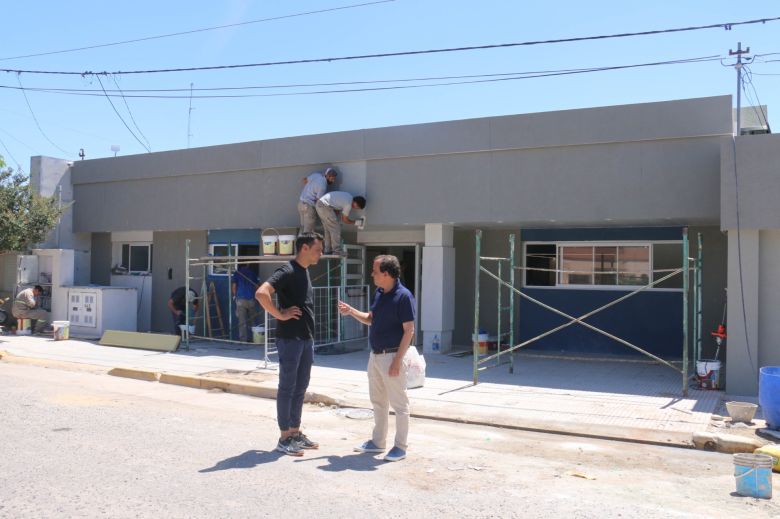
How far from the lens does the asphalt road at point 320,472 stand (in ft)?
16.5

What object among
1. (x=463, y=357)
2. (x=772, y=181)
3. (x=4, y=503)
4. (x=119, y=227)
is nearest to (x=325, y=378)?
(x=463, y=357)

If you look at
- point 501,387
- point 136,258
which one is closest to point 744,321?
point 501,387

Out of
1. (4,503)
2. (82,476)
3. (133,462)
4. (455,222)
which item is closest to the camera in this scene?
(4,503)

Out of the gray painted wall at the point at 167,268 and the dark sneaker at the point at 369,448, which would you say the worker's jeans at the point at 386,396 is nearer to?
the dark sneaker at the point at 369,448

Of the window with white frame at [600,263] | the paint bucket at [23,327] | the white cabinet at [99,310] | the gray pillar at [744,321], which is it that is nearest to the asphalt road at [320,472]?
the gray pillar at [744,321]

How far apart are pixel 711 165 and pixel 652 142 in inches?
39.4

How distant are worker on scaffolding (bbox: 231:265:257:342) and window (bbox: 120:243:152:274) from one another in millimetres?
4336

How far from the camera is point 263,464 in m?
6.06

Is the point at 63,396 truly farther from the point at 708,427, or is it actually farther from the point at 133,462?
the point at 708,427

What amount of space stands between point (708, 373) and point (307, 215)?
310 inches

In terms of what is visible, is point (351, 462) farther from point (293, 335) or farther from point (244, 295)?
point (244, 295)

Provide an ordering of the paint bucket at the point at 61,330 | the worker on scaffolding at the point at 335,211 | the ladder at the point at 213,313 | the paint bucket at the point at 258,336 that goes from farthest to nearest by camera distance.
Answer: the ladder at the point at 213,313 < the paint bucket at the point at 61,330 < the paint bucket at the point at 258,336 < the worker on scaffolding at the point at 335,211

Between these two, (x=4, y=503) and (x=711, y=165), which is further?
(x=711, y=165)

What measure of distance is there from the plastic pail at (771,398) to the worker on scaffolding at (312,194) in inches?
343
